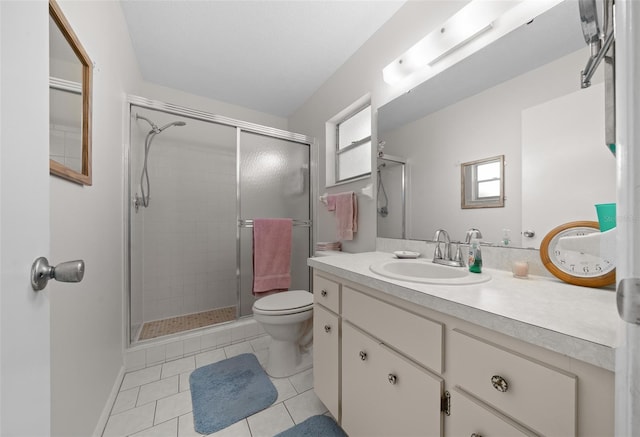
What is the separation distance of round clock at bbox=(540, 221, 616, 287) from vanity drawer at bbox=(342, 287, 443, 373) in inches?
20.5

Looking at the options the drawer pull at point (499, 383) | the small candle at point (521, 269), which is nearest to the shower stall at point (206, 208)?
the small candle at point (521, 269)

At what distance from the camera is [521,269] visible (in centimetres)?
A: 87

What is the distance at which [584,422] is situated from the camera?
0.42 metres

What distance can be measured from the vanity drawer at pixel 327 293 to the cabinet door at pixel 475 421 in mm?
528

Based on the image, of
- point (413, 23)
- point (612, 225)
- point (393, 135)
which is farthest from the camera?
point (393, 135)

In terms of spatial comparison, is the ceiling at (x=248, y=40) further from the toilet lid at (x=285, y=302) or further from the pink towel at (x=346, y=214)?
the toilet lid at (x=285, y=302)

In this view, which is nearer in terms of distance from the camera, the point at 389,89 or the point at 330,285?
the point at 330,285

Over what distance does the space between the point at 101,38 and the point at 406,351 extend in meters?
1.90

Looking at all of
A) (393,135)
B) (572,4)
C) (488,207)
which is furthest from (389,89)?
(488,207)

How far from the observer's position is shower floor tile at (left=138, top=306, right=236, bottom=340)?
1.97 m

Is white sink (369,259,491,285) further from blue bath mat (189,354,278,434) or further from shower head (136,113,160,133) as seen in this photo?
shower head (136,113,160,133)

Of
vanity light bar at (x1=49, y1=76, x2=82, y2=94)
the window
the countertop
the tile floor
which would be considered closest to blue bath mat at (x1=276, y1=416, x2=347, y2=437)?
the tile floor

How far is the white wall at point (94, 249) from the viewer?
0.79m

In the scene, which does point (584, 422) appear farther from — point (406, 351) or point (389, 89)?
point (389, 89)
